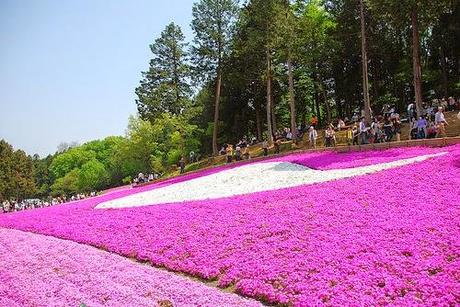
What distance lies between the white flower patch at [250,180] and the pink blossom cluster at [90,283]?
9917 mm

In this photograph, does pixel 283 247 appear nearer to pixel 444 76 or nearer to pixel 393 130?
pixel 393 130

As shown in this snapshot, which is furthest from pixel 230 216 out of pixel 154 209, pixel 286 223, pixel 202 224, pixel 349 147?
pixel 349 147

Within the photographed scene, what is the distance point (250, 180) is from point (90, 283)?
15.8 meters

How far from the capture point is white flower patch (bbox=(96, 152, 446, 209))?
2311 centimetres

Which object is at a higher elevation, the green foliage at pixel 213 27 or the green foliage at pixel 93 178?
the green foliage at pixel 213 27

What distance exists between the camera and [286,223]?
15.5 meters

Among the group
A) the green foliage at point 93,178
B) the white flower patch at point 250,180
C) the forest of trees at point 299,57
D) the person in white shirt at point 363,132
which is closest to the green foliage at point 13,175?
the green foliage at point 93,178

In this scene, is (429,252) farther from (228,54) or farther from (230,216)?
(228,54)

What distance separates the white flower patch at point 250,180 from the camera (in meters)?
23.1

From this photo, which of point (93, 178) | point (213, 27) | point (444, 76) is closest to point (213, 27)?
point (213, 27)

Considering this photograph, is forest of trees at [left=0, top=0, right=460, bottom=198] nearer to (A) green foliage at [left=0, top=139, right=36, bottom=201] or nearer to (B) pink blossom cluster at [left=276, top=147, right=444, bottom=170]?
(B) pink blossom cluster at [left=276, top=147, right=444, bottom=170]

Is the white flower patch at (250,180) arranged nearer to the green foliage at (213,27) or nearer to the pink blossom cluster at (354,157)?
the pink blossom cluster at (354,157)

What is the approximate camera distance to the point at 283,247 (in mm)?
13195

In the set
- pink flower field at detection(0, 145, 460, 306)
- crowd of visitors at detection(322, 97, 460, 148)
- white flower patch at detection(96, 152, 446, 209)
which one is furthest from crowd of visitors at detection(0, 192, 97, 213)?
crowd of visitors at detection(322, 97, 460, 148)
